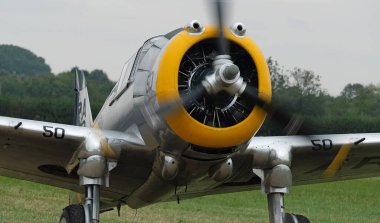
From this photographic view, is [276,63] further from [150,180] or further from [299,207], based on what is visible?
[299,207]

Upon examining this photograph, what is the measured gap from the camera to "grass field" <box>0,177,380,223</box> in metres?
16.5

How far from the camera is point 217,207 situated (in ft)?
69.9

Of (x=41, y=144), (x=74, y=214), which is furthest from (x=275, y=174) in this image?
(x=41, y=144)

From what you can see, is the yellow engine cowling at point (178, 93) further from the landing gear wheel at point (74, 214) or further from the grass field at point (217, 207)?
the grass field at point (217, 207)

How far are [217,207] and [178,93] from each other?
529 inches

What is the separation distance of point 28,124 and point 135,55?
1.53 meters

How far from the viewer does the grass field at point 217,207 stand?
651 inches

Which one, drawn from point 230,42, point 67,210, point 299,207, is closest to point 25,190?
point 299,207

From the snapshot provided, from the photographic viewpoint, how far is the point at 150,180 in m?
9.81

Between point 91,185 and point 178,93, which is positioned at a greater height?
point 178,93

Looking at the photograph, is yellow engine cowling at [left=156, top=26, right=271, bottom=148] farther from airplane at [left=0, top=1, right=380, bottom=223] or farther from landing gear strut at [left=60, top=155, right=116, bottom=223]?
landing gear strut at [left=60, top=155, right=116, bottom=223]

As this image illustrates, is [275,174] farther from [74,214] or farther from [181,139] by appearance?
[74,214]

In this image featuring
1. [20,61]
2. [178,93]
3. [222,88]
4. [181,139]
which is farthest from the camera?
[20,61]

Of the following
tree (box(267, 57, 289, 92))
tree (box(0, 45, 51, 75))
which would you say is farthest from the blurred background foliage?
tree (box(0, 45, 51, 75))
